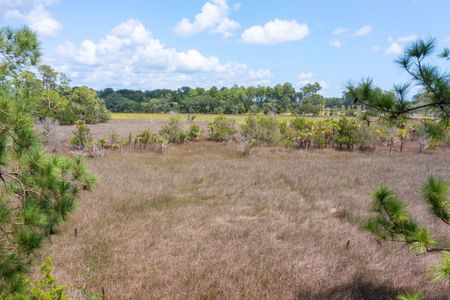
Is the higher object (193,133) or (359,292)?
(193,133)

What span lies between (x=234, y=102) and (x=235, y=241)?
265 ft

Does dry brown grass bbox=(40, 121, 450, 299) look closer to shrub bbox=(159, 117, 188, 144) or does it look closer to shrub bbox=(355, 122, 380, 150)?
shrub bbox=(355, 122, 380, 150)

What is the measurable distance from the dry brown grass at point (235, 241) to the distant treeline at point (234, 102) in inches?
2271

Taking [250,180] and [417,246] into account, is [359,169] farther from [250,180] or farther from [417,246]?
[417,246]

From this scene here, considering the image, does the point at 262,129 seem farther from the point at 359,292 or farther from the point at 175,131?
the point at 359,292

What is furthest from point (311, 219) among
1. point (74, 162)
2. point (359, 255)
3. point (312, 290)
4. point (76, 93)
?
point (76, 93)

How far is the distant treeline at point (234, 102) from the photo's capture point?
79.2 m

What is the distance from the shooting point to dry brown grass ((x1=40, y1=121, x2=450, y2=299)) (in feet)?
15.3

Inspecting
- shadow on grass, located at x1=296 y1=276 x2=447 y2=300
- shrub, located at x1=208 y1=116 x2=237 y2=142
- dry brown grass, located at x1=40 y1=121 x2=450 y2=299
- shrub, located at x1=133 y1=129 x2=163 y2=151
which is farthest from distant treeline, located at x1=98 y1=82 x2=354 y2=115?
shadow on grass, located at x1=296 y1=276 x2=447 y2=300

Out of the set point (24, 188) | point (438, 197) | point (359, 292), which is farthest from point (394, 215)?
point (24, 188)

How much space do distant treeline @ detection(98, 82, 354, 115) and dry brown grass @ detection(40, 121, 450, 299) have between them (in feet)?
189

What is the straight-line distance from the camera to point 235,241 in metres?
6.16

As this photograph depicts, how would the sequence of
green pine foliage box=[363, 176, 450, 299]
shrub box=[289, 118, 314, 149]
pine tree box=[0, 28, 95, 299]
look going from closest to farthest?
pine tree box=[0, 28, 95, 299]
green pine foliage box=[363, 176, 450, 299]
shrub box=[289, 118, 314, 149]

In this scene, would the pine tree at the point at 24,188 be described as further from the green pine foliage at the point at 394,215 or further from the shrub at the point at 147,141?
the shrub at the point at 147,141
